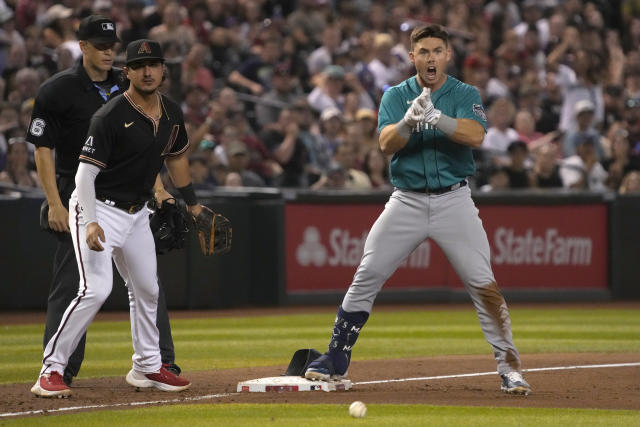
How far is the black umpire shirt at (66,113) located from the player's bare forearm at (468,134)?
2367 mm

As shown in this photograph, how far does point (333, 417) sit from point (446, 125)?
1734 mm

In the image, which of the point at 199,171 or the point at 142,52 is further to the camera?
the point at 199,171

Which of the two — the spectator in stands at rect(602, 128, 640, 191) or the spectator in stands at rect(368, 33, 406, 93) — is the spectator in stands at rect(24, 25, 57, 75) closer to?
the spectator in stands at rect(368, 33, 406, 93)

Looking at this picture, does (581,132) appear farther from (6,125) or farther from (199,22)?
(6,125)

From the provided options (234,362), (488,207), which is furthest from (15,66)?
(234,362)

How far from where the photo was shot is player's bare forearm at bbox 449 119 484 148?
6.56m

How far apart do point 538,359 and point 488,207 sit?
5.97m

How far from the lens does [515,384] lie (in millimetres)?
6914

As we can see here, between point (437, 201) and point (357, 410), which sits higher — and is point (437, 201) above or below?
above

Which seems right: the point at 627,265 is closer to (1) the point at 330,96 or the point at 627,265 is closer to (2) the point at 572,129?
(2) the point at 572,129

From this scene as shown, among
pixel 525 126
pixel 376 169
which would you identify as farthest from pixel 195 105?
pixel 525 126

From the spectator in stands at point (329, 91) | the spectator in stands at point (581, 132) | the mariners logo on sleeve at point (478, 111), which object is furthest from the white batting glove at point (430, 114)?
the spectator in stands at point (581, 132)

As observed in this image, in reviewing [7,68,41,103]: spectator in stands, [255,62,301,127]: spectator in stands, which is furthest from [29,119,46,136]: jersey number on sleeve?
[255,62,301,127]: spectator in stands

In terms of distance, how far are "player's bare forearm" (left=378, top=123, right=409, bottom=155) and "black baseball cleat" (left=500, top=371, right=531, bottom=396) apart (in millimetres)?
1514
